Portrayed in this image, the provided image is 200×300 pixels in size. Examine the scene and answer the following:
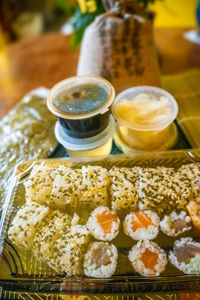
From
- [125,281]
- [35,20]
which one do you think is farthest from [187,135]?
[35,20]

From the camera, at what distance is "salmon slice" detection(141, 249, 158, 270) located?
667 mm

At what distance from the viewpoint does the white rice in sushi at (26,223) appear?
716mm

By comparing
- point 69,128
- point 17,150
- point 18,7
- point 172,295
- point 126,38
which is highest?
point 18,7

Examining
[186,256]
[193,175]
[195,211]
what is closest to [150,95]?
[193,175]

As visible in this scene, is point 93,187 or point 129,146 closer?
point 93,187

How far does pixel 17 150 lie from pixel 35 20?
8.20 ft

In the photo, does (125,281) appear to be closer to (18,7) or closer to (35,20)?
(35,20)

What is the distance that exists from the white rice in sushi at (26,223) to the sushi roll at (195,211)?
1.44 feet

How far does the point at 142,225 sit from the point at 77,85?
0.54 meters

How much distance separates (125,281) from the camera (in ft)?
2.16

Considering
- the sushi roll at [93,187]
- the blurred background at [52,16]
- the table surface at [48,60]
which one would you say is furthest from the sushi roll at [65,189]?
the blurred background at [52,16]

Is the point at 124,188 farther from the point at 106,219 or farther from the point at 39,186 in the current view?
the point at 39,186

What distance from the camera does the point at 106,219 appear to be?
2.44ft

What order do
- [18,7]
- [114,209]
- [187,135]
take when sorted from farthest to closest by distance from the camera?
[18,7]
[187,135]
[114,209]
